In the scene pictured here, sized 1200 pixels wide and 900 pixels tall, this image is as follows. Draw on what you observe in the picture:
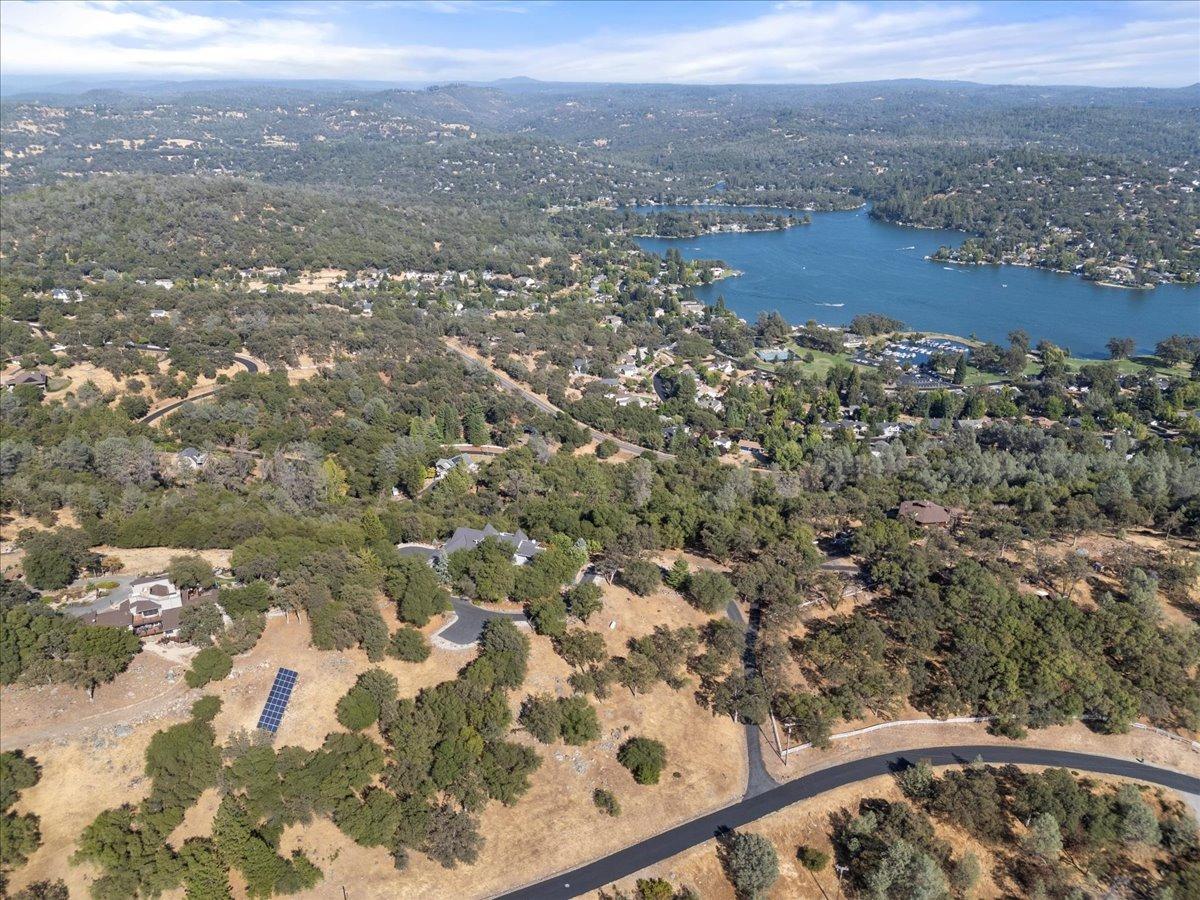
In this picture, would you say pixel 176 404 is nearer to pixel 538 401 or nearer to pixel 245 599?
pixel 538 401

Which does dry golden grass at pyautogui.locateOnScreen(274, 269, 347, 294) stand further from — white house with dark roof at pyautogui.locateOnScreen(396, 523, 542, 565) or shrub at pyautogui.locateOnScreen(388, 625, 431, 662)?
shrub at pyautogui.locateOnScreen(388, 625, 431, 662)

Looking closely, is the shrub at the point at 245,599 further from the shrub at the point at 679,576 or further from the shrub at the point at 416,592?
the shrub at the point at 679,576

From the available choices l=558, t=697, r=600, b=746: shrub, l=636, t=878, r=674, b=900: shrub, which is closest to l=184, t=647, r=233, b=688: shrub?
l=558, t=697, r=600, b=746: shrub

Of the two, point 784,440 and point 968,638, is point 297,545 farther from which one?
point 784,440

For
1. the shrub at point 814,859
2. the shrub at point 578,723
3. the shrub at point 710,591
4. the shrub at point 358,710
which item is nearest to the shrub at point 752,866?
the shrub at point 814,859

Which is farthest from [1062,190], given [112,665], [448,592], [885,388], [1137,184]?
[112,665]

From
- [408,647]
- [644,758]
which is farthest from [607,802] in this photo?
[408,647]
